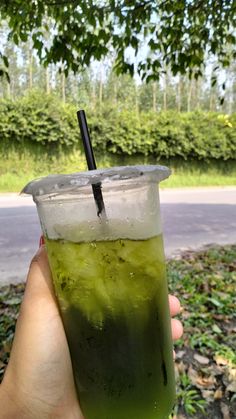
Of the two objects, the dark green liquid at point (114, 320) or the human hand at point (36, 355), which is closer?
the dark green liquid at point (114, 320)

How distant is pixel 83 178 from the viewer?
1.02m

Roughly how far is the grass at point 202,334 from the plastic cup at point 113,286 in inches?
56.4

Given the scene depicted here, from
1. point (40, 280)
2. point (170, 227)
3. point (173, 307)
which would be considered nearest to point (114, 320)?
point (40, 280)

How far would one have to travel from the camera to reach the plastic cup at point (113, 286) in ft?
3.59

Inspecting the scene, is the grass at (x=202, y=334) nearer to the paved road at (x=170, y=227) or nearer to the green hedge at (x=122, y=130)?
the paved road at (x=170, y=227)

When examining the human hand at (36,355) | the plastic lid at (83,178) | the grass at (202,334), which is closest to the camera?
the plastic lid at (83,178)

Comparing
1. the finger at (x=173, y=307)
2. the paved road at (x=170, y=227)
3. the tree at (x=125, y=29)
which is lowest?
the paved road at (x=170, y=227)

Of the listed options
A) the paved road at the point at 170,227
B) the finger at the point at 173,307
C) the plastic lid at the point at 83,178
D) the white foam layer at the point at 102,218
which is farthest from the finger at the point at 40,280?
the paved road at the point at 170,227

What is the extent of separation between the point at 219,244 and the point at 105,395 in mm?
5705

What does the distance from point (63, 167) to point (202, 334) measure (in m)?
13.1

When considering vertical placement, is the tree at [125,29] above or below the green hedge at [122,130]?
above

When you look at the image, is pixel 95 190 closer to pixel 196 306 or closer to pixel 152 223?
pixel 152 223

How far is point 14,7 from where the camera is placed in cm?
356

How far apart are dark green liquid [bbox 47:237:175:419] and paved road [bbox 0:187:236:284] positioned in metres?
4.06
